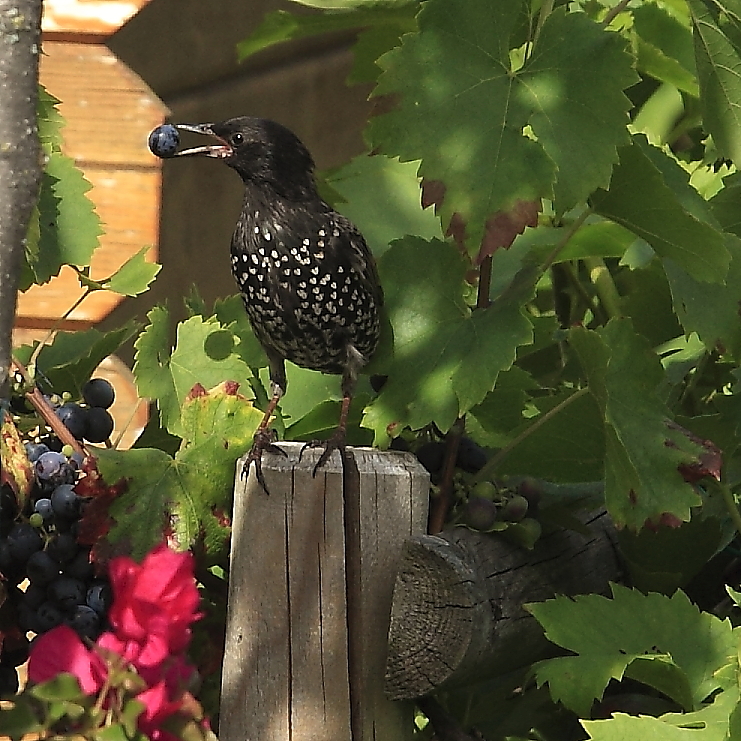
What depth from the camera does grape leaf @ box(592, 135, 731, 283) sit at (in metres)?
1.03

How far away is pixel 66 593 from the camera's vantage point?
0.98 meters

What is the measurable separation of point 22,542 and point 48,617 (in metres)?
0.07

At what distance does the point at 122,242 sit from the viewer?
188 centimetres

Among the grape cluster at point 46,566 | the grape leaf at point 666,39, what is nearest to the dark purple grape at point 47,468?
the grape cluster at point 46,566

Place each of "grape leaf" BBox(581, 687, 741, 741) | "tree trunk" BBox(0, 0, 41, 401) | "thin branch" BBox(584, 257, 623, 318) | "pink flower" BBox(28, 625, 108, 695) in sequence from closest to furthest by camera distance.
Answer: "tree trunk" BBox(0, 0, 41, 401) < "pink flower" BBox(28, 625, 108, 695) < "grape leaf" BBox(581, 687, 741, 741) < "thin branch" BBox(584, 257, 623, 318)

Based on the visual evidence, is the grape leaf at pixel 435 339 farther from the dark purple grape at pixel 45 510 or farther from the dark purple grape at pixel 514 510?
the dark purple grape at pixel 45 510

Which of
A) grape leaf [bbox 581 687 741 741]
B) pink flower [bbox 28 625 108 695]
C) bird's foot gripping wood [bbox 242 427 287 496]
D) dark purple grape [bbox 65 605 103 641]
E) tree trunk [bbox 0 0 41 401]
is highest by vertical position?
tree trunk [bbox 0 0 41 401]

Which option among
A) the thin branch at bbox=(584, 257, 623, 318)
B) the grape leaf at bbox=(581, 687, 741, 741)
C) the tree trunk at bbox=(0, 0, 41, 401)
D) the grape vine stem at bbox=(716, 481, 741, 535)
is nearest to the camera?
the tree trunk at bbox=(0, 0, 41, 401)

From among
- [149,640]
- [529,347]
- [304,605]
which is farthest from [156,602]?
[529,347]

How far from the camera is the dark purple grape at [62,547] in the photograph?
99cm

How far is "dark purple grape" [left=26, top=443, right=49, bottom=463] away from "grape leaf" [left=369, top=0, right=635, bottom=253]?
39cm

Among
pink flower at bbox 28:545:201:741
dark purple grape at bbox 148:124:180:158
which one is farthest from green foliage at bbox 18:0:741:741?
pink flower at bbox 28:545:201:741

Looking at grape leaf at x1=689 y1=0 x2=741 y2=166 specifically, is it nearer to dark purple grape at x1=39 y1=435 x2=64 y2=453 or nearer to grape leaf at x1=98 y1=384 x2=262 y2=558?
grape leaf at x1=98 y1=384 x2=262 y2=558

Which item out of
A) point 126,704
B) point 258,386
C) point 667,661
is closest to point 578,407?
point 667,661
